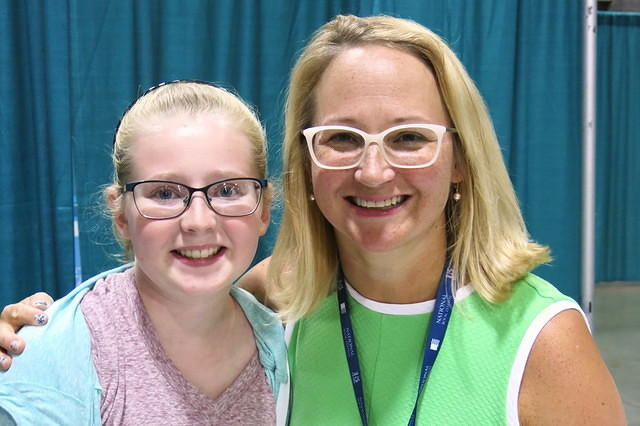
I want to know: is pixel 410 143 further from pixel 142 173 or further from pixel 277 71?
pixel 277 71

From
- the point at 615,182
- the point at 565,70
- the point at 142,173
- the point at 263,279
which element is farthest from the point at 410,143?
the point at 615,182

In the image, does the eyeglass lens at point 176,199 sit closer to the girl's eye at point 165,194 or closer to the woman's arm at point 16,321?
the girl's eye at point 165,194

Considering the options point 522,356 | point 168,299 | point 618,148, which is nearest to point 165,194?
point 168,299

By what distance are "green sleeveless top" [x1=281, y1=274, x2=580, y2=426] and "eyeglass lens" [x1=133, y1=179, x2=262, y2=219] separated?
40 cm

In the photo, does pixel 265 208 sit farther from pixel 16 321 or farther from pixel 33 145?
pixel 33 145

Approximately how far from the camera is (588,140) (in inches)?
116

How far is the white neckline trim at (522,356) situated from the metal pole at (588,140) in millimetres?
1966

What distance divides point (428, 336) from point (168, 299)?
1.76 feet

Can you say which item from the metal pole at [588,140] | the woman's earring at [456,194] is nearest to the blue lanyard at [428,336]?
the woman's earring at [456,194]

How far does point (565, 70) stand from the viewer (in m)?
3.09

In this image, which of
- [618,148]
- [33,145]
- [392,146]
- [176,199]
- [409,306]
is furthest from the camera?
[618,148]

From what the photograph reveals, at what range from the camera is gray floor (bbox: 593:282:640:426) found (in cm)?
363

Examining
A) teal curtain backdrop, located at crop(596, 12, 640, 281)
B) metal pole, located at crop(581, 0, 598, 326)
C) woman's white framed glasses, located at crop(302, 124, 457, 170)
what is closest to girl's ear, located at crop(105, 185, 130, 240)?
woman's white framed glasses, located at crop(302, 124, 457, 170)

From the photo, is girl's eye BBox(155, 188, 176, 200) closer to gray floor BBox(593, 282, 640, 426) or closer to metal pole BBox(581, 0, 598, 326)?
metal pole BBox(581, 0, 598, 326)
